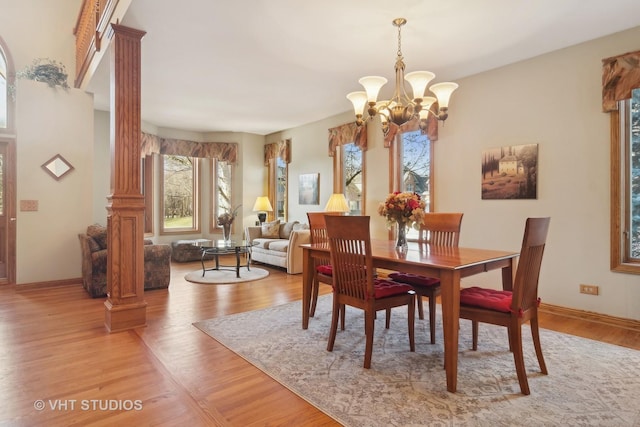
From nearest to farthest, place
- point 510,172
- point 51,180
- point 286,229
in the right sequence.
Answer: point 510,172 < point 51,180 < point 286,229

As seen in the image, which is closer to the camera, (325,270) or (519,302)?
(519,302)

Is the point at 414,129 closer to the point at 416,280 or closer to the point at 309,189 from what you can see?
the point at 309,189

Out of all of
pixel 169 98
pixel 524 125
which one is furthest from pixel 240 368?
pixel 169 98

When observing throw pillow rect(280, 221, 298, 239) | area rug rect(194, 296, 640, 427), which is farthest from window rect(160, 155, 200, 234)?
area rug rect(194, 296, 640, 427)

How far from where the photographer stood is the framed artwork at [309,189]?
269 inches

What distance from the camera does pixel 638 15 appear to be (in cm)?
304

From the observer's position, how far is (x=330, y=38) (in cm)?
345

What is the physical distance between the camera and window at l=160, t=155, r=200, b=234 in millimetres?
7586

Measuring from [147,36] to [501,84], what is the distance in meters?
3.87

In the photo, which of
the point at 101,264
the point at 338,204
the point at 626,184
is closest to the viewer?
the point at 626,184

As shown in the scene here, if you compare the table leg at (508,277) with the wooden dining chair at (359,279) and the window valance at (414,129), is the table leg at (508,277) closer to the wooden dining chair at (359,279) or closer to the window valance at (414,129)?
the wooden dining chair at (359,279)

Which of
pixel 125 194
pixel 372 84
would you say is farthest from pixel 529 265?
pixel 125 194

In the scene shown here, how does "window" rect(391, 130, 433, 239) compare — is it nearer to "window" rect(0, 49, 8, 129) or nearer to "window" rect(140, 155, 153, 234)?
"window" rect(140, 155, 153, 234)

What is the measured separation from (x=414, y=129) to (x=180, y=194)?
526 cm
